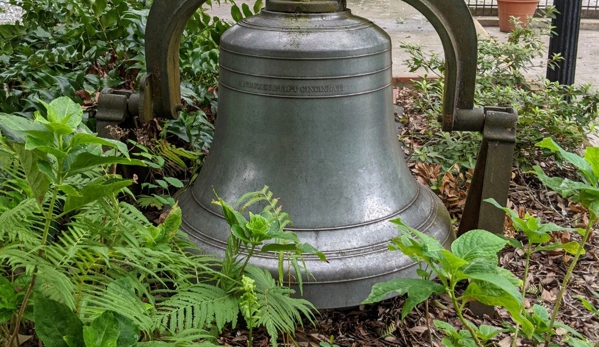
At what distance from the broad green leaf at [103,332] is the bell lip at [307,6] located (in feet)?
4.29

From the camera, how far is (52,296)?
1.33 meters

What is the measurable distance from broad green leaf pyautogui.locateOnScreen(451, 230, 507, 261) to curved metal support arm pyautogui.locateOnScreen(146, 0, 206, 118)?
4.15 ft

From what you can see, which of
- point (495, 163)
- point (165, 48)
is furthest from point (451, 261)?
point (165, 48)

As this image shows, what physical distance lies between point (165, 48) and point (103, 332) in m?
1.36

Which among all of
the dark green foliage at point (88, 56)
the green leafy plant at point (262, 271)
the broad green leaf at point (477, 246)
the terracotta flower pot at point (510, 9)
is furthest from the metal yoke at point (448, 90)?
the terracotta flower pot at point (510, 9)

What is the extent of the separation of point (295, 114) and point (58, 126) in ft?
3.69

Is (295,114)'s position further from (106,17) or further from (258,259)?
(106,17)

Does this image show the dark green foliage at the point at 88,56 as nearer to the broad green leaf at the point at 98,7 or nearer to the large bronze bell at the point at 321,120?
the broad green leaf at the point at 98,7

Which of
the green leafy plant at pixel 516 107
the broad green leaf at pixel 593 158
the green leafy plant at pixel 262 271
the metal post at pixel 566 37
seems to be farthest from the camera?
the metal post at pixel 566 37

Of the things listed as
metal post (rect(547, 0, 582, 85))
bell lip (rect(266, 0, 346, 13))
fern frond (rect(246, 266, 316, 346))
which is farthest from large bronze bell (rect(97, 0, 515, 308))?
metal post (rect(547, 0, 582, 85))

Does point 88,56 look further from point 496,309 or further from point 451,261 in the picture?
point 451,261

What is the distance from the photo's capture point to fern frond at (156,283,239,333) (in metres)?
1.62

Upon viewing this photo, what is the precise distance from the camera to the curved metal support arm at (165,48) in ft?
7.55

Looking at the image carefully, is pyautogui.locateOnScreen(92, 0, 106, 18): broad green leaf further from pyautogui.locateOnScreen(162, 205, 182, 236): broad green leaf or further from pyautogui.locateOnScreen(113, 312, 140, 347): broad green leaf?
pyautogui.locateOnScreen(113, 312, 140, 347): broad green leaf
